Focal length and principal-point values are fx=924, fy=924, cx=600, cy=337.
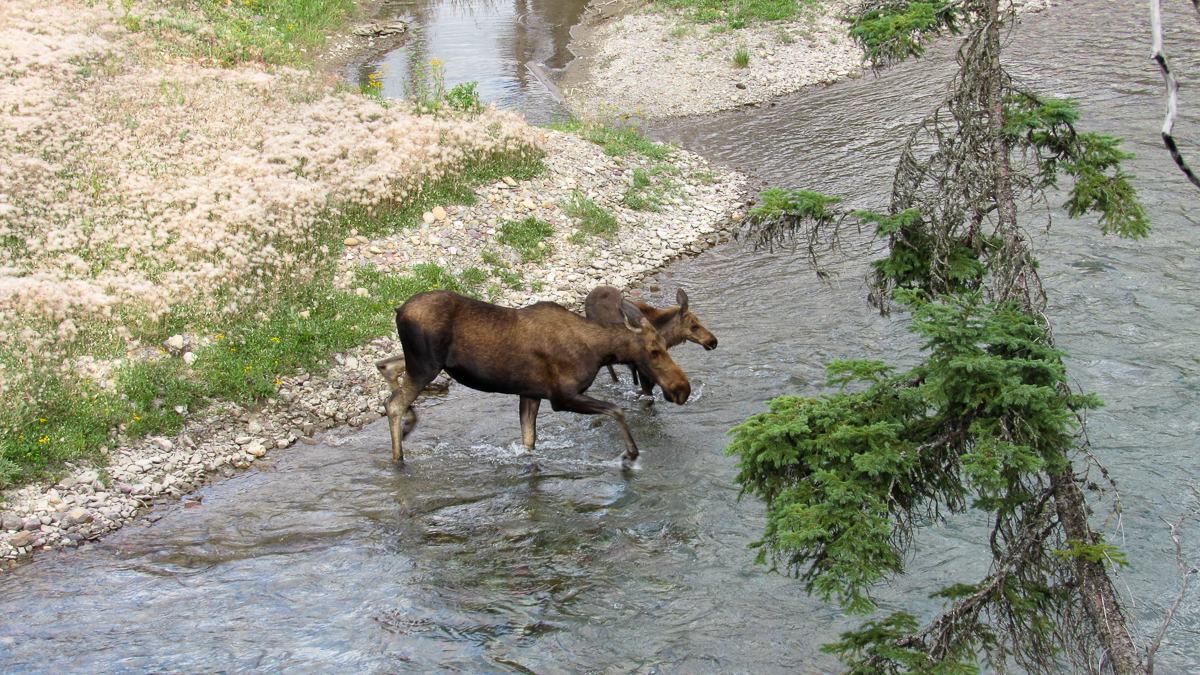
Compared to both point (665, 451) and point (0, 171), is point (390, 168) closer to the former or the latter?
point (0, 171)

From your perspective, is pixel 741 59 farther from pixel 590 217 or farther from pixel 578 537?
pixel 578 537

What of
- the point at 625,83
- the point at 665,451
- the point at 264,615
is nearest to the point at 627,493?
the point at 665,451

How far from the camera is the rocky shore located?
8.76m

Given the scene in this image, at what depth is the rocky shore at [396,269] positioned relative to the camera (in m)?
8.76

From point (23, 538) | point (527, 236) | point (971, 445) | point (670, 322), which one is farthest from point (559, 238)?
point (971, 445)

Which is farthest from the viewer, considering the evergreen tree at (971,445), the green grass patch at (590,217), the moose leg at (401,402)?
the green grass patch at (590,217)

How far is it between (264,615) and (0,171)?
1011cm

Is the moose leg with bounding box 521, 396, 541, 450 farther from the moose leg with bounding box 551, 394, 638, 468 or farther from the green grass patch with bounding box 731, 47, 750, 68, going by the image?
the green grass patch with bounding box 731, 47, 750, 68

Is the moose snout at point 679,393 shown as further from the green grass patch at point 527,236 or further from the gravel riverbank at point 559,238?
the green grass patch at point 527,236

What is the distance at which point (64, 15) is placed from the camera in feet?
70.7

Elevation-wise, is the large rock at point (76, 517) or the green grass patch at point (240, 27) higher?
the green grass patch at point (240, 27)

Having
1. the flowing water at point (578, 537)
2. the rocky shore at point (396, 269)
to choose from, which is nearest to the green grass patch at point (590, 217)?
the rocky shore at point (396, 269)

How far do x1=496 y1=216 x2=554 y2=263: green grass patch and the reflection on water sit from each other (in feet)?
22.4

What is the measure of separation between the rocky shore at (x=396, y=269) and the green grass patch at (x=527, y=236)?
0.12m
